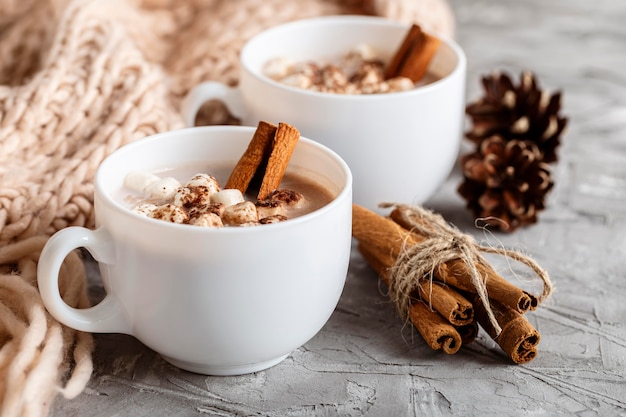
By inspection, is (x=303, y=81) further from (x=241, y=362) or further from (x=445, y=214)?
(x=241, y=362)

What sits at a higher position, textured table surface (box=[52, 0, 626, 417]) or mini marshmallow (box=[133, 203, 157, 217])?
mini marshmallow (box=[133, 203, 157, 217])

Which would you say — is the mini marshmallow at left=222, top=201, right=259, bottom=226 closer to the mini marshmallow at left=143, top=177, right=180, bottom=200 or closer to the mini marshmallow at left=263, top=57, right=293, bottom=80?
the mini marshmallow at left=143, top=177, right=180, bottom=200

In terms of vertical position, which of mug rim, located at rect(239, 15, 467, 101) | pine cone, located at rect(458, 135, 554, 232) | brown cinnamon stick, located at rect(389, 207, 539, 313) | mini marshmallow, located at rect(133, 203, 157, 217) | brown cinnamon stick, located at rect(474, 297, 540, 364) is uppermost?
mini marshmallow, located at rect(133, 203, 157, 217)


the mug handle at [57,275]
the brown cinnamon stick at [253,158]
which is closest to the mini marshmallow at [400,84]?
the brown cinnamon stick at [253,158]

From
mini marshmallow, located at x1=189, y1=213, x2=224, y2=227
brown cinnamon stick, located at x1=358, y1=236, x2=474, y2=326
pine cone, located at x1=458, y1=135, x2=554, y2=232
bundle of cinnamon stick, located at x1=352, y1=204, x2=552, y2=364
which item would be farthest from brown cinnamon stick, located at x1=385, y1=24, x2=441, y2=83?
mini marshmallow, located at x1=189, y1=213, x2=224, y2=227

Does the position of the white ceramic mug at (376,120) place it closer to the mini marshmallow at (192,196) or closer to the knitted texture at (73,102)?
the knitted texture at (73,102)

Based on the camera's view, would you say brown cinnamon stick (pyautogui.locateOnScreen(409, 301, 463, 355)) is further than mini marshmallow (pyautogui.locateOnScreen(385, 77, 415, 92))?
No

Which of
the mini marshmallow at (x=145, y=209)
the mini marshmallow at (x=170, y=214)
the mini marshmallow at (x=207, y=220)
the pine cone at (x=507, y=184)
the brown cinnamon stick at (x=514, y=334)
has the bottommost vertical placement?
the pine cone at (x=507, y=184)
